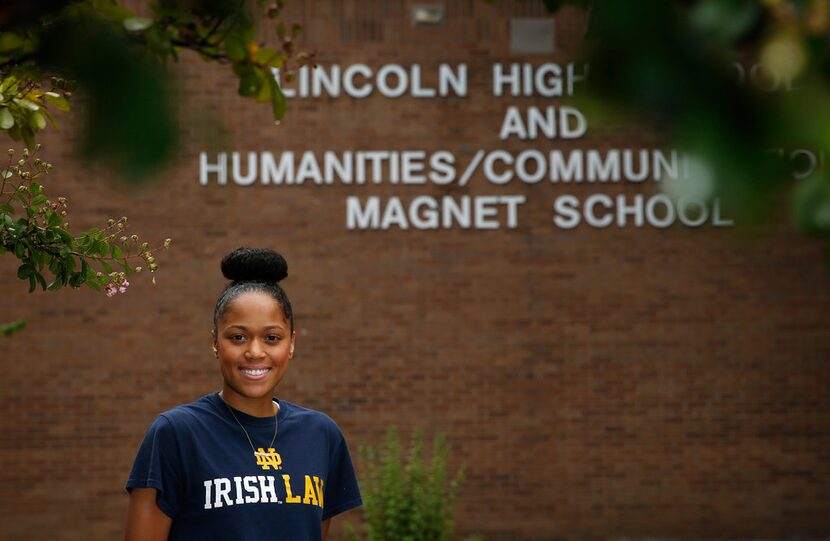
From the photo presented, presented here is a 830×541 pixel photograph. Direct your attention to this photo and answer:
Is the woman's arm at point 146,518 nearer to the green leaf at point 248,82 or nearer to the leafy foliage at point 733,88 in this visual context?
the green leaf at point 248,82

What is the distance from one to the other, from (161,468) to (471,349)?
874 centimetres

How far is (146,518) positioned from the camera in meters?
3.36

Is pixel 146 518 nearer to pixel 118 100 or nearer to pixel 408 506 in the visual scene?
pixel 118 100

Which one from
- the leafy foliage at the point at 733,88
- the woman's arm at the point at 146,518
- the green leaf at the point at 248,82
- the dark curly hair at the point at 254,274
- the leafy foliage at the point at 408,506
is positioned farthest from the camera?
the leafy foliage at the point at 408,506

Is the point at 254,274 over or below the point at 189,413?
over

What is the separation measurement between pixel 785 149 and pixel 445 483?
36.8ft

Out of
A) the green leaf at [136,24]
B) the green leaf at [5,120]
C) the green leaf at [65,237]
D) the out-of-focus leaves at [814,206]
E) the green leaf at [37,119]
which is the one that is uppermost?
the green leaf at [37,119]

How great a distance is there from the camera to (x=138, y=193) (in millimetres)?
818

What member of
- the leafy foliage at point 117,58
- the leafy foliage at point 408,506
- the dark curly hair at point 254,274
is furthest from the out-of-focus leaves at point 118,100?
the leafy foliage at point 408,506

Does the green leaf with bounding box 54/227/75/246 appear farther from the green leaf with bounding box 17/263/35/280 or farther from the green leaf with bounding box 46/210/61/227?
the green leaf with bounding box 17/263/35/280

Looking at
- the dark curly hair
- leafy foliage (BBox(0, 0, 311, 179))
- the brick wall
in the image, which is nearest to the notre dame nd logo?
the dark curly hair

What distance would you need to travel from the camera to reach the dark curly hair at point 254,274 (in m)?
3.71

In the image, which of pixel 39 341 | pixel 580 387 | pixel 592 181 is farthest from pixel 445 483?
pixel 39 341

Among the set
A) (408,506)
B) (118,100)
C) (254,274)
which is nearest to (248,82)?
(254,274)
